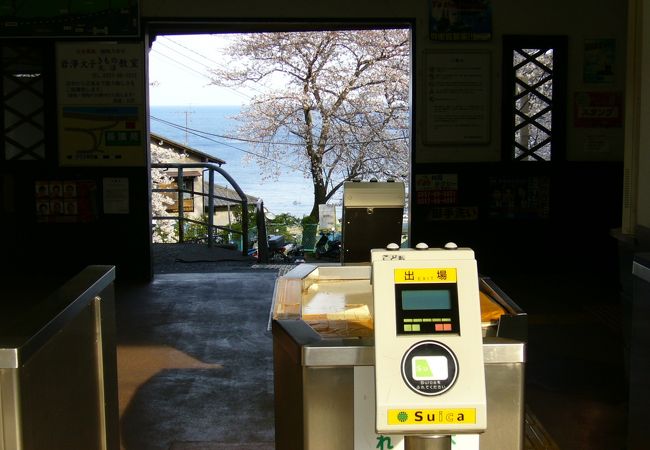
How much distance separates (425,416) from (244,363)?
325cm

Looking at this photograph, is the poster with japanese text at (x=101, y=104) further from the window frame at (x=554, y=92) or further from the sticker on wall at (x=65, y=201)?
the window frame at (x=554, y=92)

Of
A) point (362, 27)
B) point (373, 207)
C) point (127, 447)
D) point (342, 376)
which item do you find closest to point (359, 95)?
point (362, 27)

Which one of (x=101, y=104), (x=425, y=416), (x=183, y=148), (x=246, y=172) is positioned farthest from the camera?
(x=246, y=172)

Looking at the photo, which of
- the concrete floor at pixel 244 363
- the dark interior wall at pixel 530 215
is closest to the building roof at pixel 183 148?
the concrete floor at pixel 244 363

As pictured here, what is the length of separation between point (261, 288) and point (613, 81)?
3579 mm

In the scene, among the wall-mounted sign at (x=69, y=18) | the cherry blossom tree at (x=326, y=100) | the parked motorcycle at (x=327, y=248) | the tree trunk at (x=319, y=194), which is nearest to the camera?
the wall-mounted sign at (x=69, y=18)

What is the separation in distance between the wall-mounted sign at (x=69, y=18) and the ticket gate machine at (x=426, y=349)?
5677mm

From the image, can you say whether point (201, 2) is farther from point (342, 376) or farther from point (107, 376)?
point (342, 376)

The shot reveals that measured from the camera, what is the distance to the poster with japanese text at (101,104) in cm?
692

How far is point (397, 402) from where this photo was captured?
1.75 meters

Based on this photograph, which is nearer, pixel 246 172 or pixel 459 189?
pixel 459 189

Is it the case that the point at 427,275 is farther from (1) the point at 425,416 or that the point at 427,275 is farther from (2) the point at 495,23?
(2) the point at 495,23

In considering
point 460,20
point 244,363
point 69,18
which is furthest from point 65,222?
point 460,20

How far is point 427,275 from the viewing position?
1787mm
